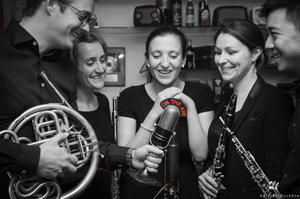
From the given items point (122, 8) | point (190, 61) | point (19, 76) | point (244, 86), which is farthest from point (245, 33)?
point (122, 8)

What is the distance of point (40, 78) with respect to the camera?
139cm

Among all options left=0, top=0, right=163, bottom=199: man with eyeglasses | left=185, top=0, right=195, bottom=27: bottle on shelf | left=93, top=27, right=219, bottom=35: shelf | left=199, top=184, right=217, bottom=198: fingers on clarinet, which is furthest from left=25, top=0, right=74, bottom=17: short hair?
left=185, top=0, right=195, bottom=27: bottle on shelf

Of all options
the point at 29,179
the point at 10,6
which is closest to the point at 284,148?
the point at 29,179

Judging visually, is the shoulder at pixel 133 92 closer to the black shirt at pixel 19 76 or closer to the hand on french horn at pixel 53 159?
the black shirt at pixel 19 76

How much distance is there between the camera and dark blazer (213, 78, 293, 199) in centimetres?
Result: 160

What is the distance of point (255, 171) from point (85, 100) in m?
1.14

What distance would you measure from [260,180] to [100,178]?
0.94 meters

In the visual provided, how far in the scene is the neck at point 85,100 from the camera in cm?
201

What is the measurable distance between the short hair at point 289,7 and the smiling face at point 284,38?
0.01m

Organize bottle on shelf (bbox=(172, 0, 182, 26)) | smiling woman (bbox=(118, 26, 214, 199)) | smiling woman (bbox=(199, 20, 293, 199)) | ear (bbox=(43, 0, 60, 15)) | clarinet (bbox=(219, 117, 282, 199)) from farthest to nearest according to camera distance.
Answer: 1. bottle on shelf (bbox=(172, 0, 182, 26))
2. smiling woman (bbox=(118, 26, 214, 199))
3. smiling woman (bbox=(199, 20, 293, 199))
4. clarinet (bbox=(219, 117, 282, 199))
5. ear (bbox=(43, 0, 60, 15))

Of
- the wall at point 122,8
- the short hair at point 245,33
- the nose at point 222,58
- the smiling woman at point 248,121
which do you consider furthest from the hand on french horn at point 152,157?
the wall at point 122,8

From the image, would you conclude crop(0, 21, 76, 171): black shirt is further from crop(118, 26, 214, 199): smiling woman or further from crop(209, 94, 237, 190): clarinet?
crop(209, 94, 237, 190): clarinet

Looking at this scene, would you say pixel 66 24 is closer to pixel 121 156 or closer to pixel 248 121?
pixel 121 156

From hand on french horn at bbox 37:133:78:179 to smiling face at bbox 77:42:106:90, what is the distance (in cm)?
88
